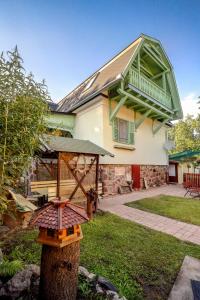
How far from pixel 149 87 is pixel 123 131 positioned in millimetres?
3198

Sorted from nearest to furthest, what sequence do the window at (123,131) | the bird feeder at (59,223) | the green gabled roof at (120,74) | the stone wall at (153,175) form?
the bird feeder at (59,223)
the green gabled roof at (120,74)
the window at (123,131)
the stone wall at (153,175)

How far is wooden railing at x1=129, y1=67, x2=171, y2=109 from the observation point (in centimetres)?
1042

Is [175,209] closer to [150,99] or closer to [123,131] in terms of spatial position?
[123,131]

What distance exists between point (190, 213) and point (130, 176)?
5261 millimetres

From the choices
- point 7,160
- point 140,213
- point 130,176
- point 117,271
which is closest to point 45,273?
point 117,271

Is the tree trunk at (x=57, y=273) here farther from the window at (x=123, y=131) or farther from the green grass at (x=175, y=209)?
the window at (x=123, y=131)

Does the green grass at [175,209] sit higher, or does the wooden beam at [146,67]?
the wooden beam at [146,67]

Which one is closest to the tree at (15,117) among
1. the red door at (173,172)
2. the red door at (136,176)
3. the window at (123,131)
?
the window at (123,131)

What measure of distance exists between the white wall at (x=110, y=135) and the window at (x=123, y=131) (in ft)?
1.02

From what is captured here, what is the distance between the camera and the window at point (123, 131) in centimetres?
1098

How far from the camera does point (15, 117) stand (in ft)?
10.5

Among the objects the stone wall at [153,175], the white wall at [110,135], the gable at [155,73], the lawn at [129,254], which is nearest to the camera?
the lawn at [129,254]

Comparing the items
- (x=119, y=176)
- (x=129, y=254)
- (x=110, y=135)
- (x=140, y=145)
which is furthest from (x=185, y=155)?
(x=129, y=254)

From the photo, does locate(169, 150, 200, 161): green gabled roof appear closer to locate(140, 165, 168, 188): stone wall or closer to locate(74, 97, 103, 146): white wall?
locate(140, 165, 168, 188): stone wall
